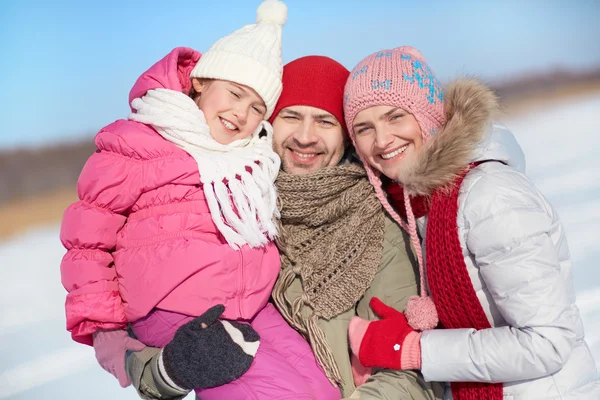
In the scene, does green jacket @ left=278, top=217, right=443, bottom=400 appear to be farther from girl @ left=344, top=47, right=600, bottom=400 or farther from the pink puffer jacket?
the pink puffer jacket

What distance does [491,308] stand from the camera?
157 centimetres

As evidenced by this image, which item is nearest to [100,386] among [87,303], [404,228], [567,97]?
[87,303]

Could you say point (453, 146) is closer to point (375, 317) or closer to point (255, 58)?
point (375, 317)

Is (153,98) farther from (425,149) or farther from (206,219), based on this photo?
(425,149)

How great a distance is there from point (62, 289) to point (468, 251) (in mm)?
2658

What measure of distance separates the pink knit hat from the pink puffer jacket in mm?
471

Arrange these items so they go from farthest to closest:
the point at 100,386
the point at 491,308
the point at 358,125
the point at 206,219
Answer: the point at 100,386
the point at 358,125
the point at 206,219
the point at 491,308

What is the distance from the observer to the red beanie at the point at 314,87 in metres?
1.99

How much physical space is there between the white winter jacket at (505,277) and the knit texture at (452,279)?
3cm

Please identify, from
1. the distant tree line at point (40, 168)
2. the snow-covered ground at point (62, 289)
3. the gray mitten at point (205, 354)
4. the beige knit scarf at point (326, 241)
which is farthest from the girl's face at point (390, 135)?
the distant tree line at point (40, 168)

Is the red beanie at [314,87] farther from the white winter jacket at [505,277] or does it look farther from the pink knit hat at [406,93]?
the white winter jacket at [505,277]

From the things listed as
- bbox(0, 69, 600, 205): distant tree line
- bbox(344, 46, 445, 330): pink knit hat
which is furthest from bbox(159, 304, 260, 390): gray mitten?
bbox(0, 69, 600, 205): distant tree line

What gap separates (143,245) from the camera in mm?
1647

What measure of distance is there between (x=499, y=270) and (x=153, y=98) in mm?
1065
